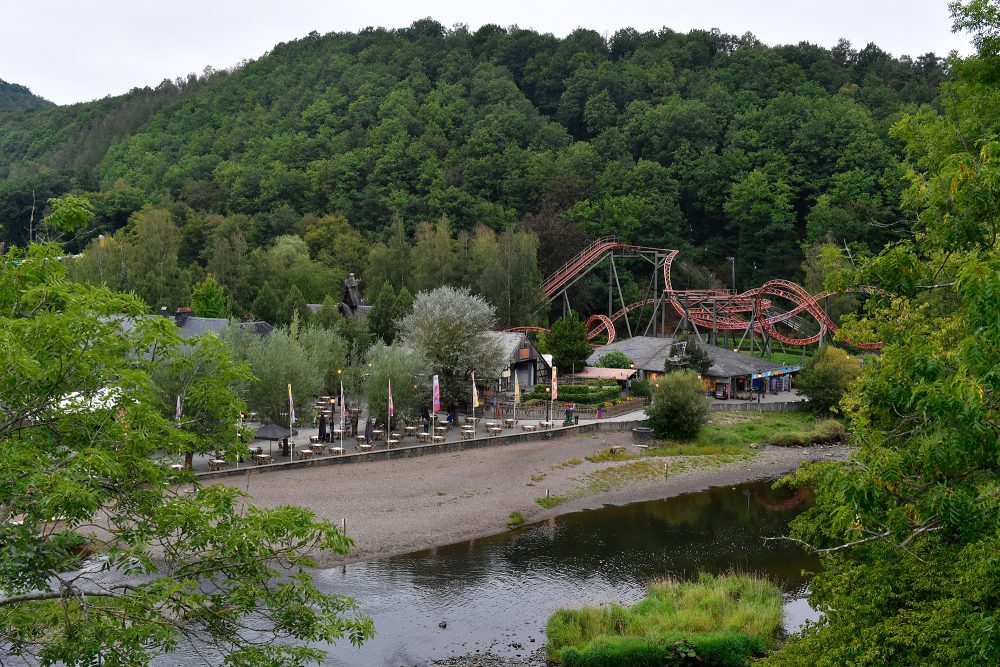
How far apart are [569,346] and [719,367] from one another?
8.76 m

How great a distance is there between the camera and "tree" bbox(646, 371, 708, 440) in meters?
39.8

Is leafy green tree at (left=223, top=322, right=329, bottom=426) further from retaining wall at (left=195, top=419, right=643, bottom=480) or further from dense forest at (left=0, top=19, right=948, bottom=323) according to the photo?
dense forest at (left=0, top=19, right=948, bottom=323)

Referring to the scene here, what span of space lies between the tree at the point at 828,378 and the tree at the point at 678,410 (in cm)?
882

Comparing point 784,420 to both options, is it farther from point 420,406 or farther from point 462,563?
point 462,563

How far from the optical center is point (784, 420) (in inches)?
1801

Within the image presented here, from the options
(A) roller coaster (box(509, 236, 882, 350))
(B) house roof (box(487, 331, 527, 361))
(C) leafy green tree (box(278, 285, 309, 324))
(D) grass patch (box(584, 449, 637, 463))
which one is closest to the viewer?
(D) grass patch (box(584, 449, 637, 463))

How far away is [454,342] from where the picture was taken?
42625 millimetres

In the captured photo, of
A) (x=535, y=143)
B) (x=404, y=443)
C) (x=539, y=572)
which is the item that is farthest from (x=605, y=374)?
(x=535, y=143)

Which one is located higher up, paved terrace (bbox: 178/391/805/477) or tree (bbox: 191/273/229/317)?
tree (bbox: 191/273/229/317)

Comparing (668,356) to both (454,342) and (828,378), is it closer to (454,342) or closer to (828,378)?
(828,378)

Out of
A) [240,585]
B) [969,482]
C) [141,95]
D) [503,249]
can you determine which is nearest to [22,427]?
[240,585]

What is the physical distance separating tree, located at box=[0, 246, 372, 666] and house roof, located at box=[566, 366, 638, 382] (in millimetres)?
42153

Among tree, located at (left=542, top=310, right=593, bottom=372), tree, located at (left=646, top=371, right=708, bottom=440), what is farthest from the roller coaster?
tree, located at (left=646, top=371, right=708, bottom=440)

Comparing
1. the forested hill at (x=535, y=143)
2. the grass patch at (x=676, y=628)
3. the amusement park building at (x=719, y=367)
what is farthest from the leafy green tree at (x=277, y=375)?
the forested hill at (x=535, y=143)
